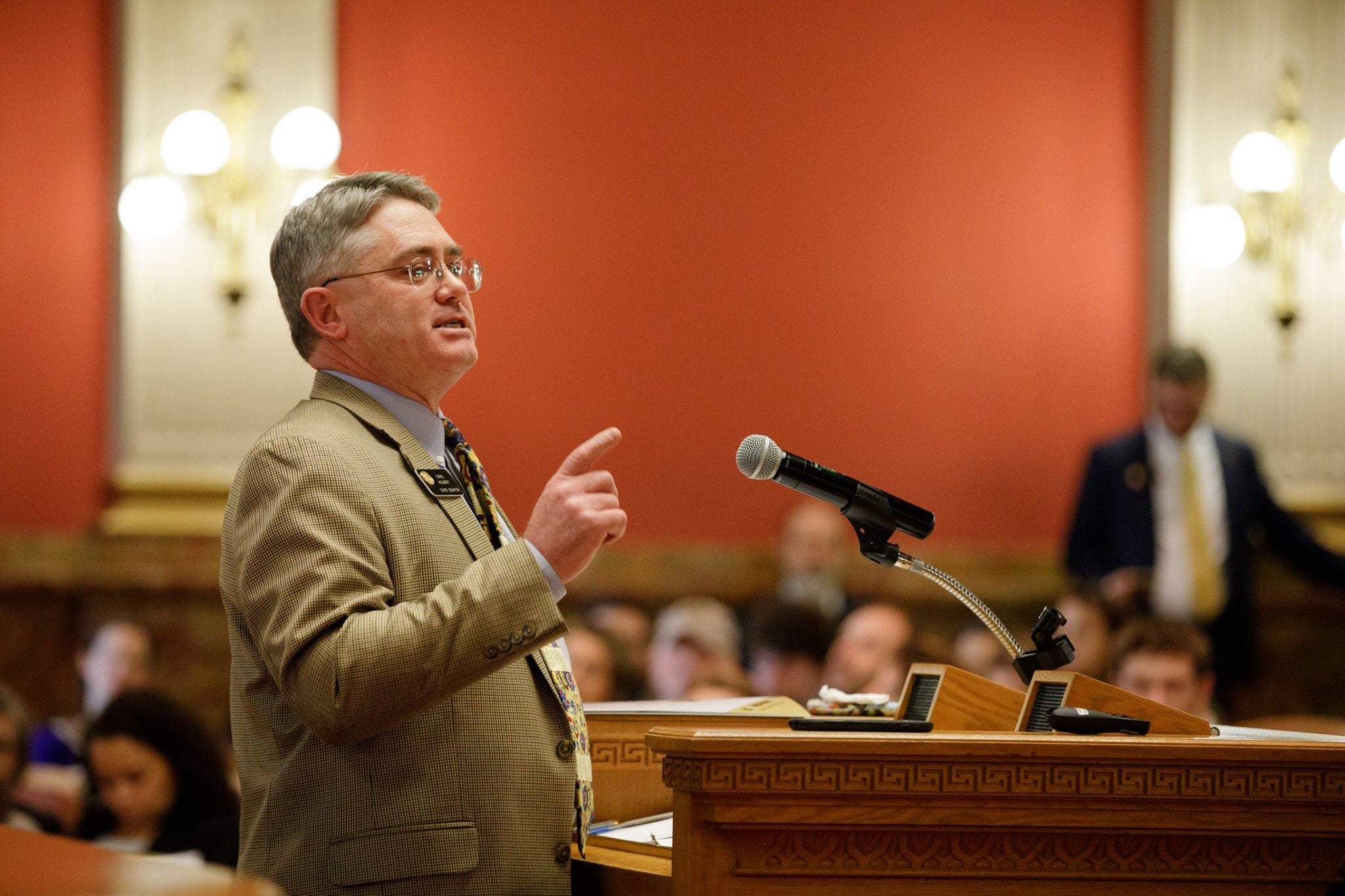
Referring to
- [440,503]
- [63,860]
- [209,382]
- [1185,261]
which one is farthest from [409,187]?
[1185,261]

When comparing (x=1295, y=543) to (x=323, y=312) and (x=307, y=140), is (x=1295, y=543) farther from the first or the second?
(x=323, y=312)

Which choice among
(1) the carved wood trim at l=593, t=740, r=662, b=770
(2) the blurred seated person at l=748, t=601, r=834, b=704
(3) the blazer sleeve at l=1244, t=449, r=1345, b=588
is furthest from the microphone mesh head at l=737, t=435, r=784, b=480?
(3) the blazer sleeve at l=1244, t=449, r=1345, b=588

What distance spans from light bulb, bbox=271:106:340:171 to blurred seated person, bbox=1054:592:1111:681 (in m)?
2.95

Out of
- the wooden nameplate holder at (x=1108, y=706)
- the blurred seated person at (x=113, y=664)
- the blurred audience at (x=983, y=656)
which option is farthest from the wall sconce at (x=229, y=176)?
the wooden nameplate holder at (x=1108, y=706)

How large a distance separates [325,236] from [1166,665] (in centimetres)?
218

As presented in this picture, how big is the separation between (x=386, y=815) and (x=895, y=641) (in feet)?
9.78

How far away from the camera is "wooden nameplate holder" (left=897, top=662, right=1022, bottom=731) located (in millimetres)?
1984

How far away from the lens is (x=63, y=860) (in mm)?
1145

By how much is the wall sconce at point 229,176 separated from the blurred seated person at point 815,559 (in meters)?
2.11

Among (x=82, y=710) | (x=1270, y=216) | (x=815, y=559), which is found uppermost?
(x=1270, y=216)

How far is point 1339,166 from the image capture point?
19.3 feet

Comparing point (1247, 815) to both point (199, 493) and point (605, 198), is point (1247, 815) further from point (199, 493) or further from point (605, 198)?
point (199, 493)

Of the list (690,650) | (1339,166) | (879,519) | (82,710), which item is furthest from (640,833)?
(1339,166)

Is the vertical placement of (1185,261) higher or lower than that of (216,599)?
higher
